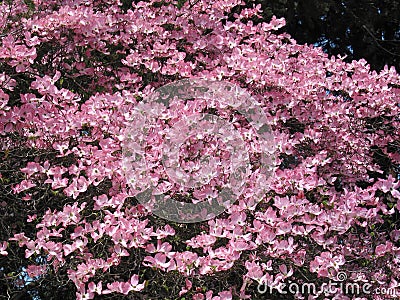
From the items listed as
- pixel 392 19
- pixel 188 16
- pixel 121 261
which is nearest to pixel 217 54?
pixel 188 16

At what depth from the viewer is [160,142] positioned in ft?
7.65

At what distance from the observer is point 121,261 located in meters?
2.17

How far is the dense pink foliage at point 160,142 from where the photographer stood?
2.09 meters

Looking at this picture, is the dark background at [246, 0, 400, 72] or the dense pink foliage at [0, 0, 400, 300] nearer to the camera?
the dense pink foliage at [0, 0, 400, 300]

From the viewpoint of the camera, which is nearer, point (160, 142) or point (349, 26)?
point (160, 142)

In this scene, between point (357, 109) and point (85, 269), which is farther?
point (357, 109)

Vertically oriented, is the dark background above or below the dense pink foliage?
above

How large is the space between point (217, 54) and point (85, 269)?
1.45 metres

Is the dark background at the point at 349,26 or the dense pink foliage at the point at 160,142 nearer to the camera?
the dense pink foliage at the point at 160,142

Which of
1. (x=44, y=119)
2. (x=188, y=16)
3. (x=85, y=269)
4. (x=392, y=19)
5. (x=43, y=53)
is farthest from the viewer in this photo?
(x=392, y=19)

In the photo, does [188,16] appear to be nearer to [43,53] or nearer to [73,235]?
[43,53]

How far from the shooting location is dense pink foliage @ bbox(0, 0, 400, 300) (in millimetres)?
2086

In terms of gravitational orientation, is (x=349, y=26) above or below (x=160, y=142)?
above

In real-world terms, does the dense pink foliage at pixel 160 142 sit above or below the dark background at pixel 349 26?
below
